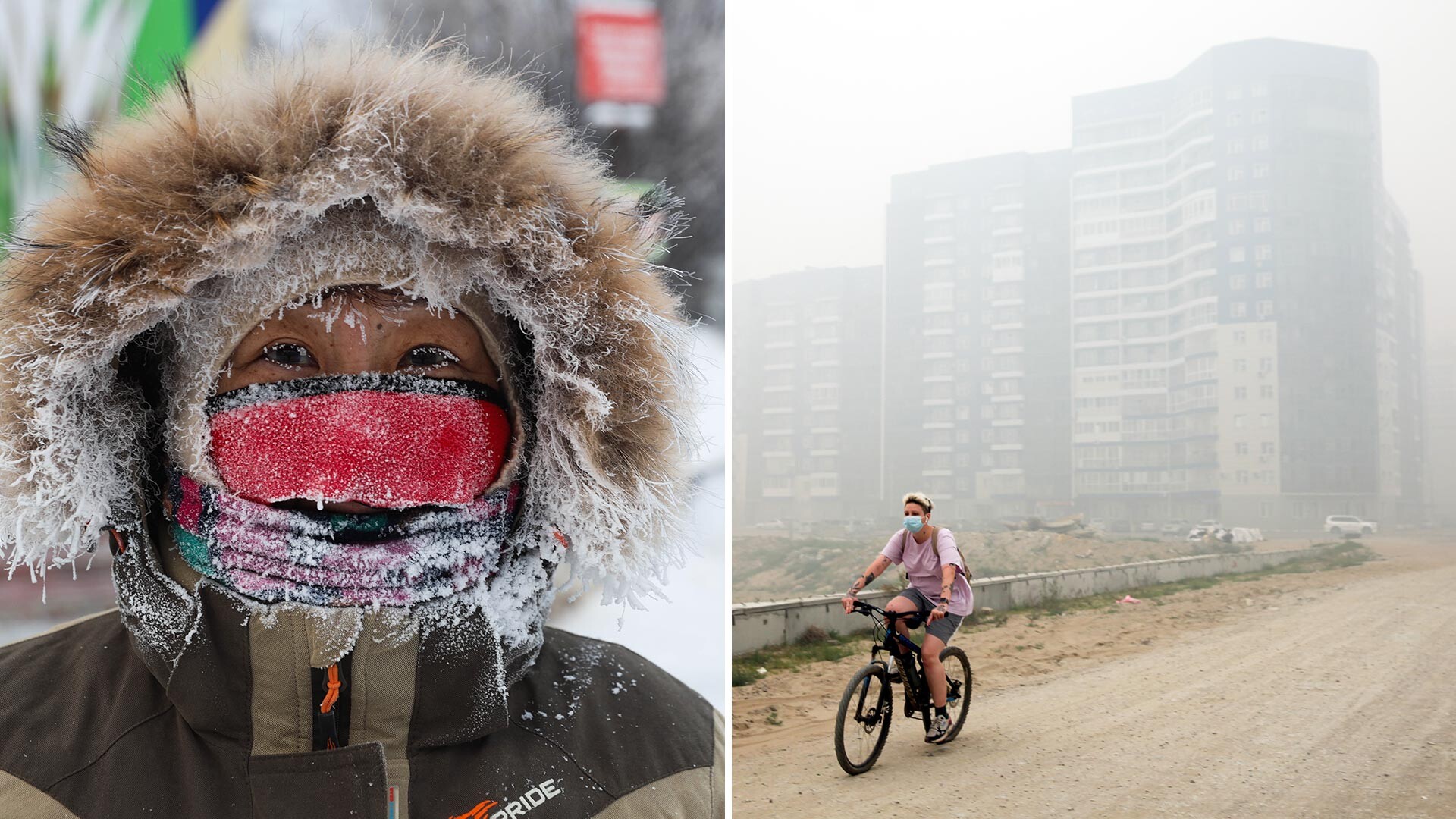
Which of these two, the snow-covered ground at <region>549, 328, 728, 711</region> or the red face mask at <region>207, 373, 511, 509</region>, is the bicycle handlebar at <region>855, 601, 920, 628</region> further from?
the red face mask at <region>207, 373, 511, 509</region>

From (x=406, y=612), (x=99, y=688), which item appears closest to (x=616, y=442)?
(x=406, y=612)

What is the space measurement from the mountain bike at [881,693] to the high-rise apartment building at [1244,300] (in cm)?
128

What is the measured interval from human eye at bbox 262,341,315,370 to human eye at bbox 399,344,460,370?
123 millimetres

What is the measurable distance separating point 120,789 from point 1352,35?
4031mm

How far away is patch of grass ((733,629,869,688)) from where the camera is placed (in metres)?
3.88

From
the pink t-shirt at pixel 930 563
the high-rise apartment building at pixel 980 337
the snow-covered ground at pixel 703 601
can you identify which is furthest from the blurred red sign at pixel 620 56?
the high-rise apartment building at pixel 980 337

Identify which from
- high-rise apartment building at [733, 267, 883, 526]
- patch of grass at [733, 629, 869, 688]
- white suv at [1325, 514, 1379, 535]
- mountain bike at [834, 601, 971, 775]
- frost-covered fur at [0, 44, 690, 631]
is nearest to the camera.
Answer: frost-covered fur at [0, 44, 690, 631]

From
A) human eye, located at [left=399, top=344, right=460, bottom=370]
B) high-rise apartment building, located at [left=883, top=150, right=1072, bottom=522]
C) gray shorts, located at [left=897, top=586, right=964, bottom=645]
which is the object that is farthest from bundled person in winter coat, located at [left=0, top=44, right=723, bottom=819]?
high-rise apartment building, located at [left=883, top=150, right=1072, bottom=522]

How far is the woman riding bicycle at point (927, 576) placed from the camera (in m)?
2.79

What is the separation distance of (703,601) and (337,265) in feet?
3.56

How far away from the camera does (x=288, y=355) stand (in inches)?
50.1

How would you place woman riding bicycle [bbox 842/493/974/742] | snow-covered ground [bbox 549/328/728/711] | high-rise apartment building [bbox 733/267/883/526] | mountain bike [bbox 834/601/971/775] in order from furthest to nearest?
high-rise apartment building [bbox 733/267/883/526], mountain bike [bbox 834/601/971/775], woman riding bicycle [bbox 842/493/974/742], snow-covered ground [bbox 549/328/728/711]

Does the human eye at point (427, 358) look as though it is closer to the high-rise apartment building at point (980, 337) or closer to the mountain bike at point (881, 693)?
the mountain bike at point (881, 693)

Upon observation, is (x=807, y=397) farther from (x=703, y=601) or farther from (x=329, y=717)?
(x=329, y=717)
